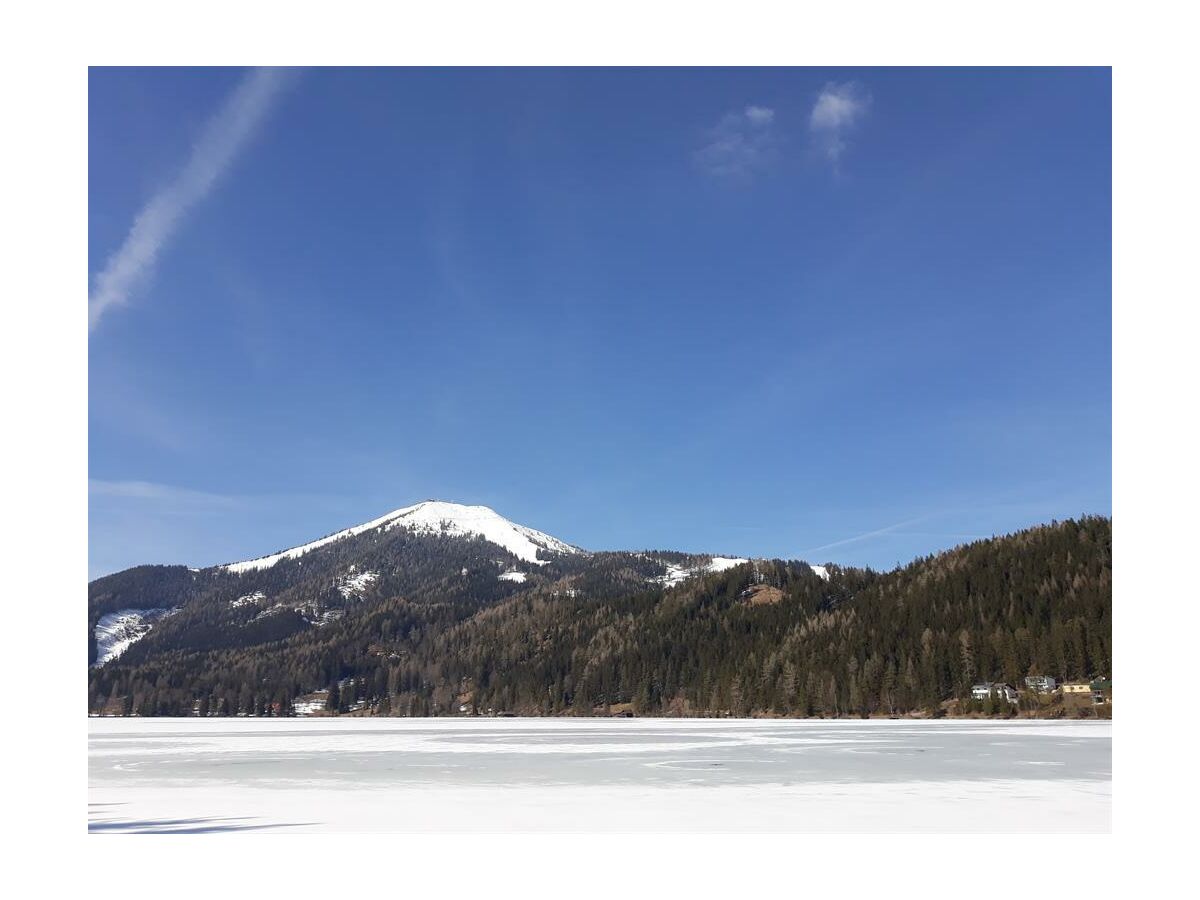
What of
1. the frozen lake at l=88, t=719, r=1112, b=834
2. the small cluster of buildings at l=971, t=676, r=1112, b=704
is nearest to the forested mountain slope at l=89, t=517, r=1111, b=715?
the small cluster of buildings at l=971, t=676, r=1112, b=704

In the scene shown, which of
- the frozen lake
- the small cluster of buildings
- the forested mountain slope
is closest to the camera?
the frozen lake

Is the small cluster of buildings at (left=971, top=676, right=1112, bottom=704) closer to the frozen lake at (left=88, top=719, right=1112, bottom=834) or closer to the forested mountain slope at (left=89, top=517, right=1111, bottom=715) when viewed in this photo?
the forested mountain slope at (left=89, top=517, right=1111, bottom=715)

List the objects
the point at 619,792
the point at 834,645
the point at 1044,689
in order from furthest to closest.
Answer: the point at 834,645 → the point at 1044,689 → the point at 619,792

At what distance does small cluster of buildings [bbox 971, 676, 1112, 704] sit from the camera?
309ft

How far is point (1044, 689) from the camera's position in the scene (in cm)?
10144

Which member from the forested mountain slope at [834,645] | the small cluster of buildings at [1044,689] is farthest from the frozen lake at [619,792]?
the forested mountain slope at [834,645]

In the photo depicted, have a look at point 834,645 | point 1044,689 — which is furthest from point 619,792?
point 834,645

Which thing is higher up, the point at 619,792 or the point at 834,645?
the point at 619,792

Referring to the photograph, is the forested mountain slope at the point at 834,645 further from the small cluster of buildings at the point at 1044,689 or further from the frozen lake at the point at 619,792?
the frozen lake at the point at 619,792

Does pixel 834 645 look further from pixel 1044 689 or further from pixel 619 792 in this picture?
pixel 619 792

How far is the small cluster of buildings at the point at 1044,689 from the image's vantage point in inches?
3713
